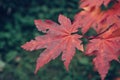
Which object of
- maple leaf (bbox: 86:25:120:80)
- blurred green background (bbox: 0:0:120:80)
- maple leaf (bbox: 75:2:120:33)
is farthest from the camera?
blurred green background (bbox: 0:0:120:80)

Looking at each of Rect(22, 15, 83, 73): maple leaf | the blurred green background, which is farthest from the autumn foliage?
the blurred green background

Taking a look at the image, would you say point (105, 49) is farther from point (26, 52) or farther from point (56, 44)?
point (26, 52)

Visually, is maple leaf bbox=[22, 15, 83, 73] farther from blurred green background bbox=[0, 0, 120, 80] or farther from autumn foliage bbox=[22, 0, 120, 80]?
blurred green background bbox=[0, 0, 120, 80]

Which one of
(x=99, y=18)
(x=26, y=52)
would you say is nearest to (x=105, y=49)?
(x=99, y=18)

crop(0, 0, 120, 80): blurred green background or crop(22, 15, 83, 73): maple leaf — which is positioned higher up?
crop(22, 15, 83, 73): maple leaf

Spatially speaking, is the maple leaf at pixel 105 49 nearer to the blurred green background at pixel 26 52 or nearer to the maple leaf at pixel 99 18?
the maple leaf at pixel 99 18

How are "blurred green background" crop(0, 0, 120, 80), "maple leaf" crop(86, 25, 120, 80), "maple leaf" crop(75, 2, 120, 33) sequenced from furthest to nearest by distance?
"blurred green background" crop(0, 0, 120, 80) → "maple leaf" crop(75, 2, 120, 33) → "maple leaf" crop(86, 25, 120, 80)
